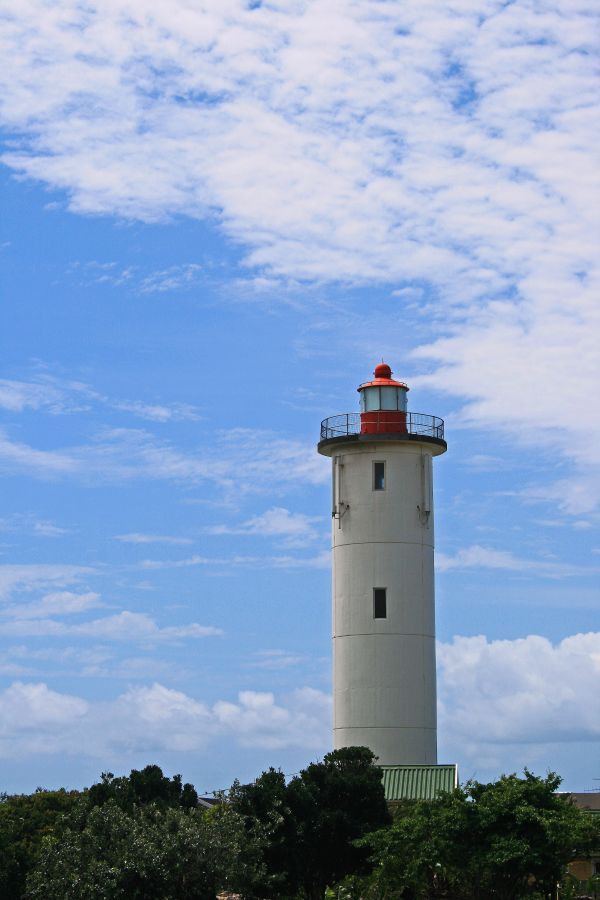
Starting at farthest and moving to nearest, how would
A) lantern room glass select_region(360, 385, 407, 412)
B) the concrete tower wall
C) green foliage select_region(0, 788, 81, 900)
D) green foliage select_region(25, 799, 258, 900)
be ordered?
lantern room glass select_region(360, 385, 407, 412) → the concrete tower wall → green foliage select_region(0, 788, 81, 900) → green foliage select_region(25, 799, 258, 900)

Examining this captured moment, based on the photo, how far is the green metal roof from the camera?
41.3 metres

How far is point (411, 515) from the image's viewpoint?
46.3 m

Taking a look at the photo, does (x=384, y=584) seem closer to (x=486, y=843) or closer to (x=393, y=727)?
(x=393, y=727)

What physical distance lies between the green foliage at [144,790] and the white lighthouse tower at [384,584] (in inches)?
436

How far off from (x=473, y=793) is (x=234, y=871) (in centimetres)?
584

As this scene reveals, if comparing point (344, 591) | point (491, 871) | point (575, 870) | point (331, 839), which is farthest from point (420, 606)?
point (491, 871)

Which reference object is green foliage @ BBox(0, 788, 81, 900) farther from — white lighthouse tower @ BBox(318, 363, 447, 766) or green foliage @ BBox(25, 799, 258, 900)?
white lighthouse tower @ BBox(318, 363, 447, 766)

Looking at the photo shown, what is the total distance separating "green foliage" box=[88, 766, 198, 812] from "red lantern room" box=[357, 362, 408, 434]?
15570mm

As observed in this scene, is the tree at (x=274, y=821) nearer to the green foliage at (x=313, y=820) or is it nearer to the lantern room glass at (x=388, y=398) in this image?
the green foliage at (x=313, y=820)

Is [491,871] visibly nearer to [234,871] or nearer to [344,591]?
[234,871]

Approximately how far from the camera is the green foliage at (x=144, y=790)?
34219mm

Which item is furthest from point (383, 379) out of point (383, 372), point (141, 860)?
point (141, 860)

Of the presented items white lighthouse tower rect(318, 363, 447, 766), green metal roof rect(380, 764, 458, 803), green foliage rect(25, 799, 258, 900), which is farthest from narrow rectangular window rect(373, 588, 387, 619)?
green foliage rect(25, 799, 258, 900)

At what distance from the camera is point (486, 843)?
101ft
